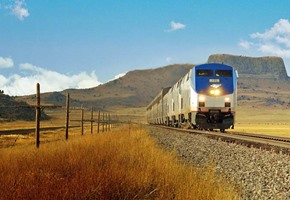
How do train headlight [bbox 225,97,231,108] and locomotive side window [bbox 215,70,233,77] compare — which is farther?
locomotive side window [bbox 215,70,233,77]

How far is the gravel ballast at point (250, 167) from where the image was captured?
887cm

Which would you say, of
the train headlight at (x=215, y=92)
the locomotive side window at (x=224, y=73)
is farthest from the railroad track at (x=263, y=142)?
the locomotive side window at (x=224, y=73)

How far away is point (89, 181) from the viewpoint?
7250 mm

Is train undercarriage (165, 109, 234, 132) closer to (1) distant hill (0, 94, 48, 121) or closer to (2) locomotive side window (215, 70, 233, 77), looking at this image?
(2) locomotive side window (215, 70, 233, 77)

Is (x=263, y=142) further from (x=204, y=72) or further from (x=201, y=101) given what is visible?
(x=204, y=72)

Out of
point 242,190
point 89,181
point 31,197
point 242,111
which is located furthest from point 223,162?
point 242,111

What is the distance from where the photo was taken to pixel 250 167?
39.2 feet

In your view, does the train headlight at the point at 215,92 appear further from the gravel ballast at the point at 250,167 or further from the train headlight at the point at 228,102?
the gravel ballast at the point at 250,167

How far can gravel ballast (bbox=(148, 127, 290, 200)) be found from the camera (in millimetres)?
8867

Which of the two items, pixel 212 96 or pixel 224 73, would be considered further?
pixel 224 73

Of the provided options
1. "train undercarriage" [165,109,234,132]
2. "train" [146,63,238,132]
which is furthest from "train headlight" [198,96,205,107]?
"train undercarriage" [165,109,234,132]

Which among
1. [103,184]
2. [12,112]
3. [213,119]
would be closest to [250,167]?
[103,184]

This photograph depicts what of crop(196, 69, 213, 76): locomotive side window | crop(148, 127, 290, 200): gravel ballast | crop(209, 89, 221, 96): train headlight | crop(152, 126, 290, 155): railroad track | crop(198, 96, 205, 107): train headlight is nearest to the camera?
crop(148, 127, 290, 200): gravel ballast

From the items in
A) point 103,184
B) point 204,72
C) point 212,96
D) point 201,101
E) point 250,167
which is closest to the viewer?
point 103,184
